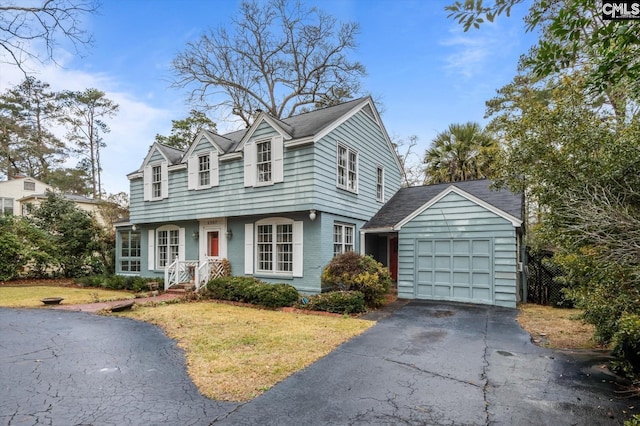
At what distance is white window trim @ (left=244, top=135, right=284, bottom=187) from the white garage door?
5246 millimetres

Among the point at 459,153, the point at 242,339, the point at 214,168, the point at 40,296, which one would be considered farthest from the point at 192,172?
the point at 459,153

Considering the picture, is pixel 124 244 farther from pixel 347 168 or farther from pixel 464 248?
pixel 464 248

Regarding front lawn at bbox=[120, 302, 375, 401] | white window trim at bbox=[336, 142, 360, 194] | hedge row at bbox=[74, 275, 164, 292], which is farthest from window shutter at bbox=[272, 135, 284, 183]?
hedge row at bbox=[74, 275, 164, 292]

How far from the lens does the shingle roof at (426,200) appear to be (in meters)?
10.6

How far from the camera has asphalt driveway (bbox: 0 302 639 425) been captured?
362cm

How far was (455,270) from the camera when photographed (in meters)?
10.7

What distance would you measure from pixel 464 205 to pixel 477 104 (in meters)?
10.6

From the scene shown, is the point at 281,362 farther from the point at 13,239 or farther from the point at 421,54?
the point at 13,239

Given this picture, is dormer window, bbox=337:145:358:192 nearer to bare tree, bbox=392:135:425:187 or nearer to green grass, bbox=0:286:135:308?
green grass, bbox=0:286:135:308

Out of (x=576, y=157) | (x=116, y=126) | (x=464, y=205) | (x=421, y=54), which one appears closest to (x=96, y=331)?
(x=576, y=157)

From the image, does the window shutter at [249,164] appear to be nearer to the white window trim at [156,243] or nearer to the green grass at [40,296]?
the white window trim at [156,243]

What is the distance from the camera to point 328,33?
2147 centimetres

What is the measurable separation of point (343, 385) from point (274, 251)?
7647 millimetres

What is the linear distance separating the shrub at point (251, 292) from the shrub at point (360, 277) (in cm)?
132
